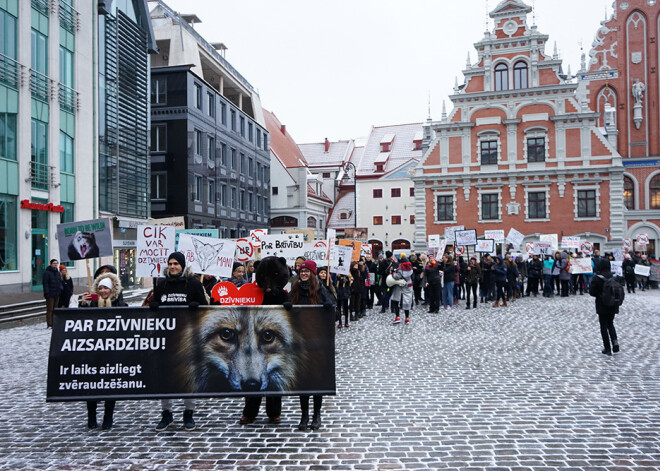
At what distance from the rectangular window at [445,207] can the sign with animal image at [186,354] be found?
38124mm

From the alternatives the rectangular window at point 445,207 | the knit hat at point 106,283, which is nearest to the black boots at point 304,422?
the knit hat at point 106,283

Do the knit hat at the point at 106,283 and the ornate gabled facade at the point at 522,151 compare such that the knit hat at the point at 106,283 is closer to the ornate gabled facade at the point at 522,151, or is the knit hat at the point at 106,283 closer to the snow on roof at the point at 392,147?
the ornate gabled facade at the point at 522,151

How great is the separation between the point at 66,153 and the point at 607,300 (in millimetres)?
22310

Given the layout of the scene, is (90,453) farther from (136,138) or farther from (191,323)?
(136,138)

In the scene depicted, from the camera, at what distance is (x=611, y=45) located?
49.8 metres

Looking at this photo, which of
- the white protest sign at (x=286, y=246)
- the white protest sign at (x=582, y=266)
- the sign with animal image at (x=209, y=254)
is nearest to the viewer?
the sign with animal image at (x=209, y=254)

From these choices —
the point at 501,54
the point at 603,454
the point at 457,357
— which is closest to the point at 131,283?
the point at 457,357

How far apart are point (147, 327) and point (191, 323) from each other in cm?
46

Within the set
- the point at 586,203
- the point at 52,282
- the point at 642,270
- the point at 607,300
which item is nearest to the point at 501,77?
the point at 586,203

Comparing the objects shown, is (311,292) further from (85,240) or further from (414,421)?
(85,240)

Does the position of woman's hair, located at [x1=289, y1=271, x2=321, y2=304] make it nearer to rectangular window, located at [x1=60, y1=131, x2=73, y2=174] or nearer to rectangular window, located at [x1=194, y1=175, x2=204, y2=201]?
rectangular window, located at [x1=60, y1=131, x2=73, y2=174]

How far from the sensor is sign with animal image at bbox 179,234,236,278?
1070 centimetres

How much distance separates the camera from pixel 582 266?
77.3ft

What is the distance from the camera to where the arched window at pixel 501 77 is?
137 feet
